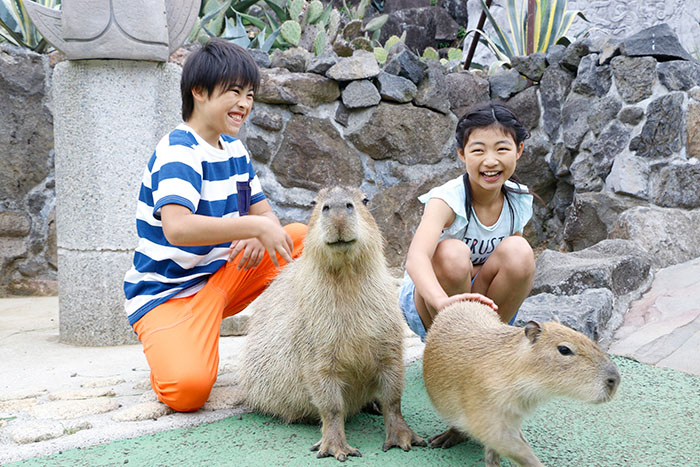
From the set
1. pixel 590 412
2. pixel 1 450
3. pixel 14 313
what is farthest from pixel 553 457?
pixel 14 313

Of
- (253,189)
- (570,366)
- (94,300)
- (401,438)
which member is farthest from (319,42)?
(570,366)

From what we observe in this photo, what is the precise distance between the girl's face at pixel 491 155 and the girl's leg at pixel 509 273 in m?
0.26

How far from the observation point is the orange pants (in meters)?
2.33

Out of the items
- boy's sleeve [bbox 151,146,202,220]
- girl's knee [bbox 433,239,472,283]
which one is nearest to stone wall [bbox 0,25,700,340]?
girl's knee [bbox 433,239,472,283]

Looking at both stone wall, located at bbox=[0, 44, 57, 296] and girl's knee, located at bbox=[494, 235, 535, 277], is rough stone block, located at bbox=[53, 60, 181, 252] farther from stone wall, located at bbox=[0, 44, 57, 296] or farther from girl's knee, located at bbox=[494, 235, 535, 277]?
girl's knee, located at bbox=[494, 235, 535, 277]

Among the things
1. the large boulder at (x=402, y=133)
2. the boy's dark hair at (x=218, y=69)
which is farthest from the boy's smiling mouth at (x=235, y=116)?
the large boulder at (x=402, y=133)

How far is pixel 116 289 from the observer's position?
11.6 feet

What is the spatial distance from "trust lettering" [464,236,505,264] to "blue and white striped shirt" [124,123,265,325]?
1.05m

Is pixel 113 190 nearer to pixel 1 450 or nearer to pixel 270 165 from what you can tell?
pixel 270 165

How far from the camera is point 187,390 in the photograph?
2.29 m

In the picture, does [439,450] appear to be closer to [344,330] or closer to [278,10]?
[344,330]

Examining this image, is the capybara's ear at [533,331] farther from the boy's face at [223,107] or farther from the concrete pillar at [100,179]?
the concrete pillar at [100,179]

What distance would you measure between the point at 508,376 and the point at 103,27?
9.66 ft

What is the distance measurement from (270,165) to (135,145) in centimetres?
141
